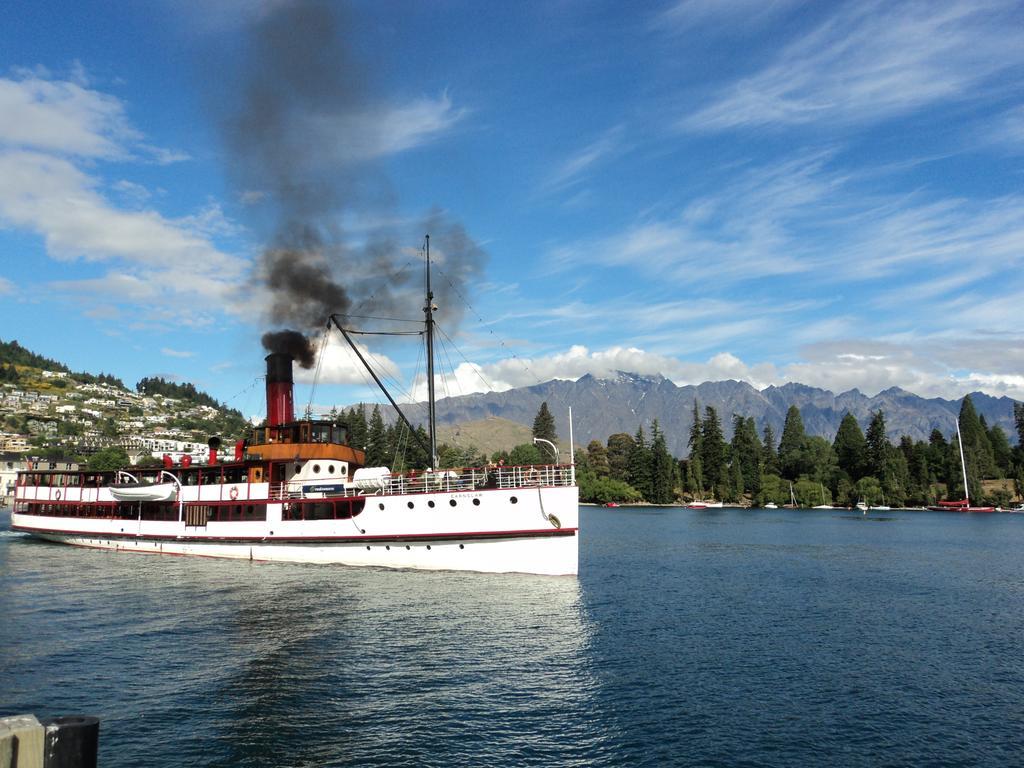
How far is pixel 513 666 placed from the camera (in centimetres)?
2127

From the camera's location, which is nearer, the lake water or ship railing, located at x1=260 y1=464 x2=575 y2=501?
the lake water

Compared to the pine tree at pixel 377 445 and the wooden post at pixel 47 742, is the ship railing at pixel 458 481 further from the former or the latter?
the pine tree at pixel 377 445

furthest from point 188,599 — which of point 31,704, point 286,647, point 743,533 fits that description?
point 743,533

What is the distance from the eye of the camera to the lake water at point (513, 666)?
1567 centimetres

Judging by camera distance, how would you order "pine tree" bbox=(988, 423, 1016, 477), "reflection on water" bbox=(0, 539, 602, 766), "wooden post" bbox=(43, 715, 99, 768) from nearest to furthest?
"wooden post" bbox=(43, 715, 99, 768), "reflection on water" bbox=(0, 539, 602, 766), "pine tree" bbox=(988, 423, 1016, 477)

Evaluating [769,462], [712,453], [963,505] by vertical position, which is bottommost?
[963,505]

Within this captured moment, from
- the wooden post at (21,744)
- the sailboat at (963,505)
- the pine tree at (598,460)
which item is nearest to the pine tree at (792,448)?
the sailboat at (963,505)

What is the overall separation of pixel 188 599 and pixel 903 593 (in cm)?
3528

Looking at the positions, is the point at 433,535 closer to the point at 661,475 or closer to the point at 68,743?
the point at 68,743

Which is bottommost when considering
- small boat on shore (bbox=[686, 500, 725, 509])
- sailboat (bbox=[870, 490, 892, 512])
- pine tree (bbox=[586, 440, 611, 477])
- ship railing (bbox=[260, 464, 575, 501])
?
sailboat (bbox=[870, 490, 892, 512])

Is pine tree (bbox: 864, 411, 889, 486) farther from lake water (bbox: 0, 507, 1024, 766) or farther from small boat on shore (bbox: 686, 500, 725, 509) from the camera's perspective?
lake water (bbox: 0, 507, 1024, 766)

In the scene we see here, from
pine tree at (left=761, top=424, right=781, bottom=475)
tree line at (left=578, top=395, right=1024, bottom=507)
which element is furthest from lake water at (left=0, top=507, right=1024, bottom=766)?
pine tree at (left=761, top=424, right=781, bottom=475)

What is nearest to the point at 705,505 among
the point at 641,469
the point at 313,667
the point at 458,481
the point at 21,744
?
the point at 641,469

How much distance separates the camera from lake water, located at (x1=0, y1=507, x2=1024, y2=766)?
1567 cm
